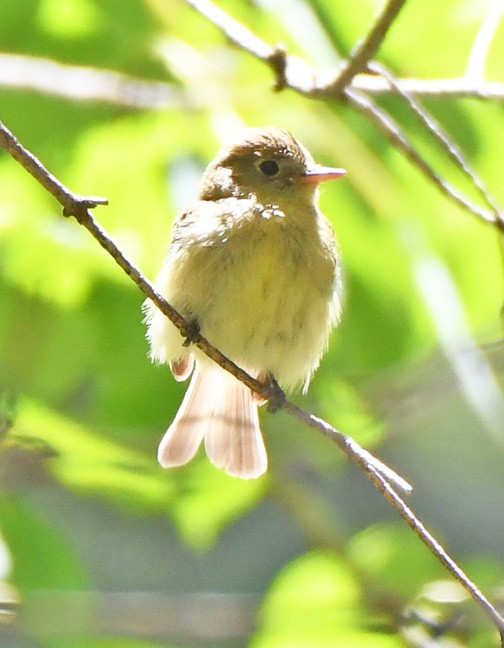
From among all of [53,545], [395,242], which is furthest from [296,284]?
[53,545]

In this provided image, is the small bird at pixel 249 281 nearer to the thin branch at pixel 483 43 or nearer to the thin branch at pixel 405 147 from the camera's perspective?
the thin branch at pixel 405 147

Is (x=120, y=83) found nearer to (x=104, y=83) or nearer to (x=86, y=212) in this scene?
(x=104, y=83)

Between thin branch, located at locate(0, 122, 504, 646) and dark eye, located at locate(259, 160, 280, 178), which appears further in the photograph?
dark eye, located at locate(259, 160, 280, 178)

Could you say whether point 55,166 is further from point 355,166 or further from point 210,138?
point 355,166

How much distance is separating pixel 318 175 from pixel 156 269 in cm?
61

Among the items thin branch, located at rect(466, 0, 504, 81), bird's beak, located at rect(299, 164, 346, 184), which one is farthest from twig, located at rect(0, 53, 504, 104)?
bird's beak, located at rect(299, 164, 346, 184)

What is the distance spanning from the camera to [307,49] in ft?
12.8

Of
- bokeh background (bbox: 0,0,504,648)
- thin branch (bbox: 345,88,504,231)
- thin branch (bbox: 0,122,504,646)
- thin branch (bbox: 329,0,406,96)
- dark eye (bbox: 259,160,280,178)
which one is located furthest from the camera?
dark eye (bbox: 259,160,280,178)

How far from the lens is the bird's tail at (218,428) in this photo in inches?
140

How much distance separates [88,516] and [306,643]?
321 centimetres

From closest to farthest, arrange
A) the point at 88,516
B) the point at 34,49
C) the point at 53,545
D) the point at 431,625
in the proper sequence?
the point at 53,545, the point at 431,625, the point at 34,49, the point at 88,516

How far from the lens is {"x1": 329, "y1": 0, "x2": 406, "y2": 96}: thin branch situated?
116 inches

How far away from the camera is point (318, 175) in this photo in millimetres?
3572

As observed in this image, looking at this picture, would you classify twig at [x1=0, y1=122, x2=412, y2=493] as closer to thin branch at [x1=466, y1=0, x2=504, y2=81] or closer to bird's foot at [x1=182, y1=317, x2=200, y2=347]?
bird's foot at [x1=182, y1=317, x2=200, y2=347]
